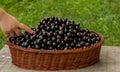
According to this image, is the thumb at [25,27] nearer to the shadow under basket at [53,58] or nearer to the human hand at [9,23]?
the human hand at [9,23]

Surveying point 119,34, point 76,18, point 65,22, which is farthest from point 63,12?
point 65,22

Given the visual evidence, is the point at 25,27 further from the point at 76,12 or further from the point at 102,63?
the point at 76,12

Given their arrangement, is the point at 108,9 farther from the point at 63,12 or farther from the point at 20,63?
the point at 20,63

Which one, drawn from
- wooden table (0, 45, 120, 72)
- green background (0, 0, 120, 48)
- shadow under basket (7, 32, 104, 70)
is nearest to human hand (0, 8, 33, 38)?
shadow under basket (7, 32, 104, 70)

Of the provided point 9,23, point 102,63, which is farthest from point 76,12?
point 9,23

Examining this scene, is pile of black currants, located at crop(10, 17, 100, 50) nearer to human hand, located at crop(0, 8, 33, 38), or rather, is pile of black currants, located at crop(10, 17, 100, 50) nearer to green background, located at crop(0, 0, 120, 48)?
human hand, located at crop(0, 8, 33, 38)

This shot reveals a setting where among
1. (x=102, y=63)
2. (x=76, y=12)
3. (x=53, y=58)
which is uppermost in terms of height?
(x=53, y=58)

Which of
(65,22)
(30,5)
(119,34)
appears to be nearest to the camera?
(65,22)
